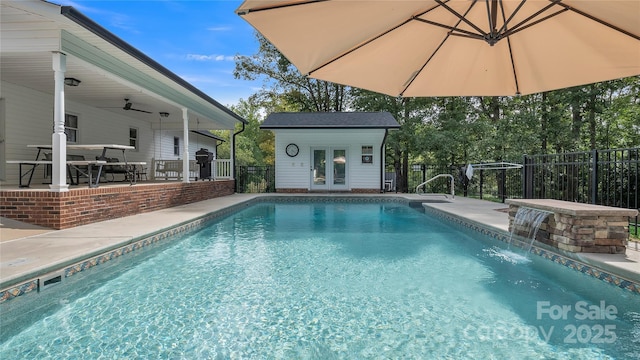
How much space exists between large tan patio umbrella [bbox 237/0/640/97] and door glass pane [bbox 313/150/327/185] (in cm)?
939

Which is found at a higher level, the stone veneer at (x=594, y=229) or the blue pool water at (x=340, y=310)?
the stone veneer at (x=594, y=229)

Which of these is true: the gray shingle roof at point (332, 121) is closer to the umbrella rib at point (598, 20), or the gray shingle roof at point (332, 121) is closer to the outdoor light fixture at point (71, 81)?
the outdoor light fixture at point (71, 81)

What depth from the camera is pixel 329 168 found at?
45.7 feet

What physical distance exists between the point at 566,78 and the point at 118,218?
290 inches

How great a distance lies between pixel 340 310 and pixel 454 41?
3327mm

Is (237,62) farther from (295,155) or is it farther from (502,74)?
(502,74)

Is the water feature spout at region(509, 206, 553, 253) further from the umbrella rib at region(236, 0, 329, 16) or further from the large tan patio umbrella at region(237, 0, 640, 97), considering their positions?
the umbrella rib at region(236, 0, 329, 16)

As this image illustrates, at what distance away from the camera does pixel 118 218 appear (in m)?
6.04

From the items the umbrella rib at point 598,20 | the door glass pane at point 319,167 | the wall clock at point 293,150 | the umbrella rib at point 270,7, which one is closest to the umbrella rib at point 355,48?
the umbrella rib at point 270,7

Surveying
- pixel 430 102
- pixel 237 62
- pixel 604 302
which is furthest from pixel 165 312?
pixel 237 62

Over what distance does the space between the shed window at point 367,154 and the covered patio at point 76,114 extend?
5717 millimetres

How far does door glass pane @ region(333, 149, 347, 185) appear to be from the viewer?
13.9 metres

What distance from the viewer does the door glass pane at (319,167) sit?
13.9 meters

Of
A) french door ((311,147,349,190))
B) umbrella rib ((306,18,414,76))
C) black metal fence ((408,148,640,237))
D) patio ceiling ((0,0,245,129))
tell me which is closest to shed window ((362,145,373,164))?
french door ((311,147,349,190))
